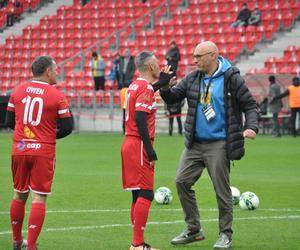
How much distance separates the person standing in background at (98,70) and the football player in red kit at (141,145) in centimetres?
2752

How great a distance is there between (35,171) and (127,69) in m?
27.5

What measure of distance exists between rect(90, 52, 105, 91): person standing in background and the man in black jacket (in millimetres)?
27083

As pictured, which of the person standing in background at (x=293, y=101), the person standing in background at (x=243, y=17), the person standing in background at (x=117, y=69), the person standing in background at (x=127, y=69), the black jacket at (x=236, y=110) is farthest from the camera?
the person standing in background at (x=243, y=17)

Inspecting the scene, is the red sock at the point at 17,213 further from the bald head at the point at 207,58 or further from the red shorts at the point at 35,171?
the bald head at the point at 207,58

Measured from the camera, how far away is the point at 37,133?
10031mm

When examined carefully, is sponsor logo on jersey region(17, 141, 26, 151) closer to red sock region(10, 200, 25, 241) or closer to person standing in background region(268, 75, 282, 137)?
red sock region(10, 200, 25, 241)

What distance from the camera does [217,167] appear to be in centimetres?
1077

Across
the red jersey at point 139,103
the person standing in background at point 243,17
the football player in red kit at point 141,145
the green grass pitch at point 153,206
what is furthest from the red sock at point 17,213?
the person standing in background at point 243,17

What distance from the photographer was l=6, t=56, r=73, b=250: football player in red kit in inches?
393

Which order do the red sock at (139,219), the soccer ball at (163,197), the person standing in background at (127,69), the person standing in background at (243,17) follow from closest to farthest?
the red sock at (139,219) → the soccer ball at (163,197) → the person standing in background at (127,69) → the person standing in background at (243,17)

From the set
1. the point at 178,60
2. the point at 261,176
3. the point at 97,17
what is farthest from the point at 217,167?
the point at 97,17

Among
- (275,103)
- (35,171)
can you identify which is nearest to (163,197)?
(35,171)

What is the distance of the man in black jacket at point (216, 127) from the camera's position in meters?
10.7

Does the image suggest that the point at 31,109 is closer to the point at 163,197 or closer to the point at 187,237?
the point at 187,237
